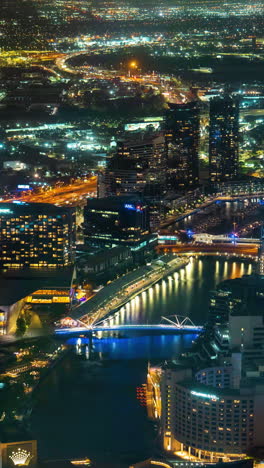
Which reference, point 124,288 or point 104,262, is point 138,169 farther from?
point 124,288

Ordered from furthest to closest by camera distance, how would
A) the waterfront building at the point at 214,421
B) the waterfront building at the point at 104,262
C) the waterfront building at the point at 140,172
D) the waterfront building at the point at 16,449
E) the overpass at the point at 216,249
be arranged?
the waterfront building at the point at 140,172 → the overpass at the point at 216,249 → the waterfront building at the point at 104,262 → the waterfront building at the point at 214,421 → the waterfront building at the point at 16,449

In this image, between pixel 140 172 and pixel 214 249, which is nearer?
pixel 214 249

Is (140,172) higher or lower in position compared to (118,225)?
higher

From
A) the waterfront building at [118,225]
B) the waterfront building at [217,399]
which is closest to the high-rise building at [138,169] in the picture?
the waterfront building at [118,225]

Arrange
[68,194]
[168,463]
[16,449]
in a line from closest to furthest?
[16,449], [168,463], [68,194]

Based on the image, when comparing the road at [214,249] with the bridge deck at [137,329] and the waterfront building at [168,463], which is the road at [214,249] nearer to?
the bridge deck at [137,329]

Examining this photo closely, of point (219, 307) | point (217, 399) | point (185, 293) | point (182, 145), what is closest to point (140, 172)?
point (182, 145)

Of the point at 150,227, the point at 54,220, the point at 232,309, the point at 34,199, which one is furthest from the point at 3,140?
the point at 232,309
